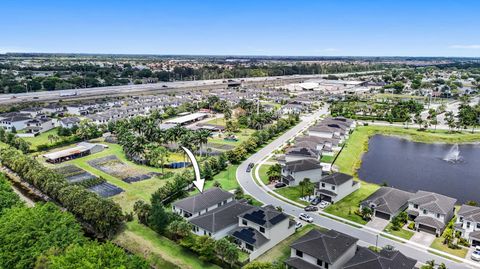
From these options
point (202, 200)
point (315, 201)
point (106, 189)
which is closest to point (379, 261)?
point (315, 201)

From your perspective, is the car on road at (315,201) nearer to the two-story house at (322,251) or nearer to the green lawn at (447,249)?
the two-story house at (322,251)

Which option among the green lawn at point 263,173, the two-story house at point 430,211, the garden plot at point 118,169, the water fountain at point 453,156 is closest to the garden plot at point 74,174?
the garden plot at point 118,169

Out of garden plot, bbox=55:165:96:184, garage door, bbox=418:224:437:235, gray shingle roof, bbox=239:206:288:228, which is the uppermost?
gray shingle roof, bbox=239:206:288:228

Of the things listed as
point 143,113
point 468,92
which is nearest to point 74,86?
point 143,113

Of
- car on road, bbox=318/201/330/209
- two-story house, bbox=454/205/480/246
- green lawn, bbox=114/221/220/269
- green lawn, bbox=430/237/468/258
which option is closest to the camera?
green lawn, bbox=114/221/220/269

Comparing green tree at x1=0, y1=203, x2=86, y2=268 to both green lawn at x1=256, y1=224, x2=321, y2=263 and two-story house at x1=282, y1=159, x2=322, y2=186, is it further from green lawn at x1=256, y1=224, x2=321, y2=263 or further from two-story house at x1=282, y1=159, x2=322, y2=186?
two-story house at x1=282, y1=159, x2=322, y2=186

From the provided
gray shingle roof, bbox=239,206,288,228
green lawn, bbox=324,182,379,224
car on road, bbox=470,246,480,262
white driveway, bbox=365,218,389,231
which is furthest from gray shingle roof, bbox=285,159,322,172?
car on road, bbox=470,246,480,262
